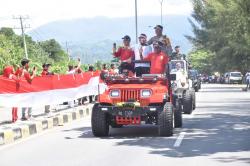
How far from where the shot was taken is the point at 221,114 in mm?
23453

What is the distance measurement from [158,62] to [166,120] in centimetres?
185

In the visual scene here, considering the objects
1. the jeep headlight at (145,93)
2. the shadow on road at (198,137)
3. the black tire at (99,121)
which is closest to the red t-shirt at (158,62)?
the jeep headlight at (145,93)

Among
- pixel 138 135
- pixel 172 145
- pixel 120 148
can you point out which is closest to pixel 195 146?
pixel 172 145

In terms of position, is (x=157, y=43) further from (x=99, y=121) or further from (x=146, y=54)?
(x=99, y=121)

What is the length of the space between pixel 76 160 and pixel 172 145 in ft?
8.99

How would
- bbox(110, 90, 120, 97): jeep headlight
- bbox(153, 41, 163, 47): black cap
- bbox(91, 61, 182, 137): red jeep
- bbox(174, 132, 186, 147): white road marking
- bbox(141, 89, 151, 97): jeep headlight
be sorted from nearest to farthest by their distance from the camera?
1. bbox(174, 132, 186, 147): white road marking
2. bbox(91, 61, 182, 137): red jeep
3. bbox(141, 89, 151, 97): jeep headlight
4. bbox(110, 90, 120, 97): jeep headlight
5. bbox(153, 41, 163, 47): black cap

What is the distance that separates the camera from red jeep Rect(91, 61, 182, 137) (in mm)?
15438

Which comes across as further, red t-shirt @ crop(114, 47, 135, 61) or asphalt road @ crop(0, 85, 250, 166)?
red t-shirt @ crop(114, 47, 135, 61)

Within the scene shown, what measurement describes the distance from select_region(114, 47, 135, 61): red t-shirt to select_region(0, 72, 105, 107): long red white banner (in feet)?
3.34

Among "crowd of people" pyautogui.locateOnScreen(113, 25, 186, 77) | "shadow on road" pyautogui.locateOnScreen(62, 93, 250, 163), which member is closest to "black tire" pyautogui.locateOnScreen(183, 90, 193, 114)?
"shadow on road" pyautogui.locateOnScreen(62, 93, 250, 163)

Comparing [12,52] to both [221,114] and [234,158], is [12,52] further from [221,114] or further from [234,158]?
[234,158]

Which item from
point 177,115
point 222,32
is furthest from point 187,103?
point 222,32

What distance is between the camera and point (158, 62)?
54.5 ft

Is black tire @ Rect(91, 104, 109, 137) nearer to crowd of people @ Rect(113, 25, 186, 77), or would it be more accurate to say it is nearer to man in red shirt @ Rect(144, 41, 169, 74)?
crowd of people @ Rect(113, 25, 186, 77)
